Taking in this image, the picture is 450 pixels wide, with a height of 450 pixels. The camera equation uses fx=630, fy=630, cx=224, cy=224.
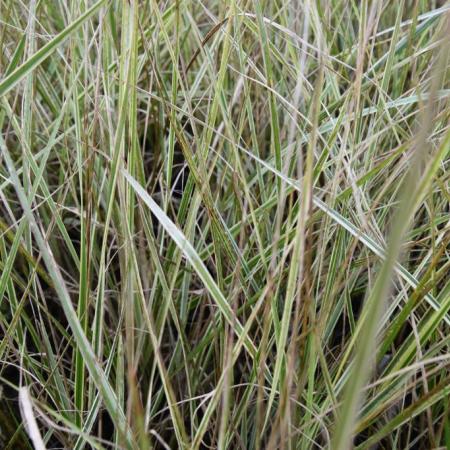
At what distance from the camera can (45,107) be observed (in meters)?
1.01

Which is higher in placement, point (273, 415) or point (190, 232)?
point (190, 232)

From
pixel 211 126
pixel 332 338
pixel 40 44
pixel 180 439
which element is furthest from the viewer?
pixel 40 44

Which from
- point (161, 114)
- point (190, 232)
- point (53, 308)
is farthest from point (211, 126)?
point (53, 308)

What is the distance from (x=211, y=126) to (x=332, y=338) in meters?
0.31

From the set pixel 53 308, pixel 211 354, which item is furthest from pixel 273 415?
pixel 53 308

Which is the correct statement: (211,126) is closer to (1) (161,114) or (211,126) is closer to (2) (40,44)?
(1) (161,114)

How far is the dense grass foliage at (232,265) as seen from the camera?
1.74ft

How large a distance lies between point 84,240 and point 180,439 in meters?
0.22

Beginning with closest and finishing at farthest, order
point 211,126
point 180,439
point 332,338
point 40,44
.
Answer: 1. point 180,439
2. point 211,126
3. point 332,338
4. point 40,44

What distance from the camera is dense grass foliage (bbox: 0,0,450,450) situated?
0.53 m

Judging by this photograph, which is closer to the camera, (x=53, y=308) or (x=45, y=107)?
(x=53, y=308)

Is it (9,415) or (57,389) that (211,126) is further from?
(9,415)

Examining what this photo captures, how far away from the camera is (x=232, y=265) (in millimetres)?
680

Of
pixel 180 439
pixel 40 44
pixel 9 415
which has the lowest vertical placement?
pixel 9 415
